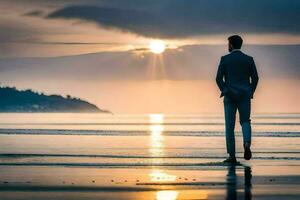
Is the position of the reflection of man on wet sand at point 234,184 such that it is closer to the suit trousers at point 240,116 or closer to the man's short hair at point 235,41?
the suit trousers at point 240,116

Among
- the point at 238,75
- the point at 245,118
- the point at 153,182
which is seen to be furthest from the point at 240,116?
the point at 153,182

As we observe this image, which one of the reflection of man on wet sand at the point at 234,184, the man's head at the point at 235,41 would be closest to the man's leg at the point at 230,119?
the man's head at the point at 235,41

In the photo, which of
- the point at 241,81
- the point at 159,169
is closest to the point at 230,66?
the point at 241,81

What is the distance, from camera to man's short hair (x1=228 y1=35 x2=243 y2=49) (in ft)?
51.3

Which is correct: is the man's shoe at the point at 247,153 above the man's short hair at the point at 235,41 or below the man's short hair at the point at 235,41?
below

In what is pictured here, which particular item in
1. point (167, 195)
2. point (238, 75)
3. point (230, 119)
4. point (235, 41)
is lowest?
point (167, 195)

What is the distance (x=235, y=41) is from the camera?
15.7 meters

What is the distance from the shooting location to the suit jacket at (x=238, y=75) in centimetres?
1573

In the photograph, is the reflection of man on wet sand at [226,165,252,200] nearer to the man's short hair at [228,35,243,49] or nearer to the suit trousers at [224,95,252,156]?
the suit trousers at [224,95,252,156]

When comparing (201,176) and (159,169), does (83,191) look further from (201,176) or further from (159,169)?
(159,169)

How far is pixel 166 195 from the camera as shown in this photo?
10203 millimetres

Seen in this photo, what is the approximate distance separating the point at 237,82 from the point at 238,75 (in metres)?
0.13

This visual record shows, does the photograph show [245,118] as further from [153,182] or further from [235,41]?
[153,182]

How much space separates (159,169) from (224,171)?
3.97 ft
